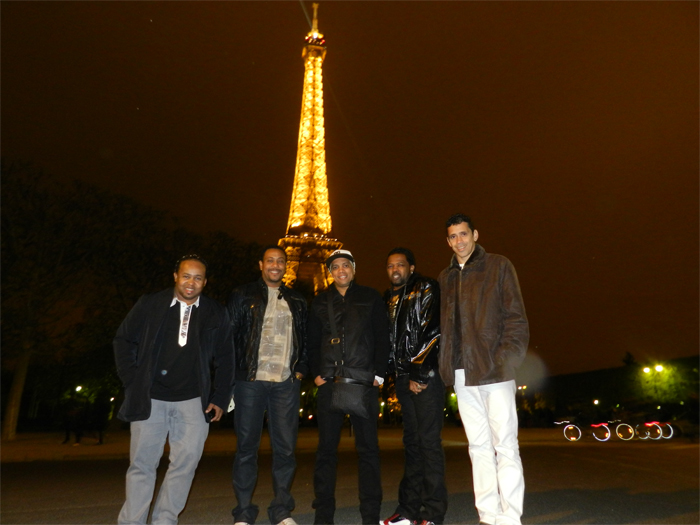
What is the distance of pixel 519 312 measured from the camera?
4.70m

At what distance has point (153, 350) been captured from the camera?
15.5 ft

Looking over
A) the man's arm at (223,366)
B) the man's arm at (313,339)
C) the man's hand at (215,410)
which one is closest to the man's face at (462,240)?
the man's arm at (313,339)

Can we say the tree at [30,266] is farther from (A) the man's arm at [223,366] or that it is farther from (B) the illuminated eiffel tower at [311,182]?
(B) the illuminated eiffel tower at [311,182]

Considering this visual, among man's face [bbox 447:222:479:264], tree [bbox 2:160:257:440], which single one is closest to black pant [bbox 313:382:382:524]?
man's face [bbox 447:222:479:264]

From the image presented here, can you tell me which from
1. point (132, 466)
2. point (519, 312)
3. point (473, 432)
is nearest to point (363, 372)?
point (473, 432)

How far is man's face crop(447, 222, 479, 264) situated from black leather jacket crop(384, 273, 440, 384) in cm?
42

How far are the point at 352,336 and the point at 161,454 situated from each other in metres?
1.65

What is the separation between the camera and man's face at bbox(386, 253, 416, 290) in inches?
221

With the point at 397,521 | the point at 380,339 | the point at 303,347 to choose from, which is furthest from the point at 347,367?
the point at 397,521

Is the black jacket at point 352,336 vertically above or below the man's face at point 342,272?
below

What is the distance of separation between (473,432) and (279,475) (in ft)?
5.15

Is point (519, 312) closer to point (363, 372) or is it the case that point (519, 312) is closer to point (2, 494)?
point (363, 372)

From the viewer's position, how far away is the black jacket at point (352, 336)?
514 centimetres

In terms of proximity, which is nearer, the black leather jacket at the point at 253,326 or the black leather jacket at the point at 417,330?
the black leather jacket at the point at 417,330
